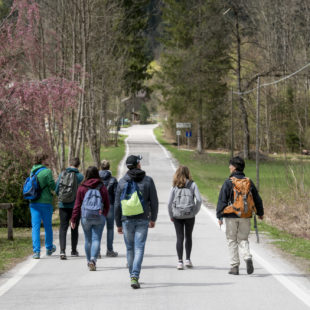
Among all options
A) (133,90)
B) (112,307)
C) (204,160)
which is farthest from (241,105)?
(112,307)

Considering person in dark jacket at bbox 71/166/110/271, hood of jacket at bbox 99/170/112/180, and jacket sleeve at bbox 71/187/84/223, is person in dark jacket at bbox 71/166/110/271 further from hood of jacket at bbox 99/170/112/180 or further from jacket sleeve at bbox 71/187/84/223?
hood of jacket at bbox 99/170/112/180

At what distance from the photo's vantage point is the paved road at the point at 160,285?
779 centimetres

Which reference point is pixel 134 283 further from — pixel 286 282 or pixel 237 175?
pixel 237 175

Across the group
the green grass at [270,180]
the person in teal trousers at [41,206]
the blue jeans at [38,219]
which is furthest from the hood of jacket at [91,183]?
the green grass at [270,180]

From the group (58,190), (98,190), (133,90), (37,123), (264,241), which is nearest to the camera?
(98,190)

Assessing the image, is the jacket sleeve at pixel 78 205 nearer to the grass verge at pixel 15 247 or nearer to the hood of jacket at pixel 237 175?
the grass verge at pixel 15 247

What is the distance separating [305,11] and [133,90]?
24.8 metres

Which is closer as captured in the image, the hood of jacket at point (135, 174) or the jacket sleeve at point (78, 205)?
the hood of jacket at point (135, 174)

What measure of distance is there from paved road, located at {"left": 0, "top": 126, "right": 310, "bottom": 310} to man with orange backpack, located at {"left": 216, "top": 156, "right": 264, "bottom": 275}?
1.19ft

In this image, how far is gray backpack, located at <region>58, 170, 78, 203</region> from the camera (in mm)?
11641

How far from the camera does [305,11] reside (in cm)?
4919

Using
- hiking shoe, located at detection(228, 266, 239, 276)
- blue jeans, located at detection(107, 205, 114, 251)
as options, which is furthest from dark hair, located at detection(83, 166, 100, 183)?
hiking shoe, located at detection(228, 266, 239, 276)

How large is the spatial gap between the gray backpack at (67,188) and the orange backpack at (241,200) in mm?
3031

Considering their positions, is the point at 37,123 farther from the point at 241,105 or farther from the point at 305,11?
the point at 241,105
